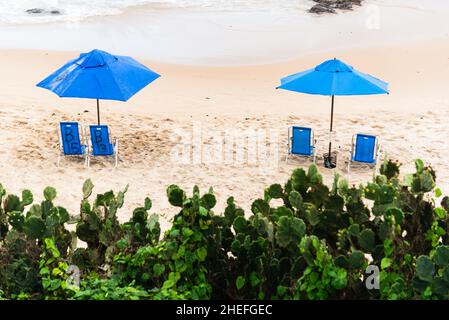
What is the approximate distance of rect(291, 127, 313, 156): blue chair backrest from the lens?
11289 mm

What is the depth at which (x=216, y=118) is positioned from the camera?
544 inches

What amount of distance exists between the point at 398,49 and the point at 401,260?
15.3 meters

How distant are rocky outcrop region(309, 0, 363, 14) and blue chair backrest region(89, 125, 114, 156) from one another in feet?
50.2

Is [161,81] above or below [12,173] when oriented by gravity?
above

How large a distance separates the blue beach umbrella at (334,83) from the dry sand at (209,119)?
1.33 meters

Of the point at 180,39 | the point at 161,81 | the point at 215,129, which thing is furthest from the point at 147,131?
the point at 180,39

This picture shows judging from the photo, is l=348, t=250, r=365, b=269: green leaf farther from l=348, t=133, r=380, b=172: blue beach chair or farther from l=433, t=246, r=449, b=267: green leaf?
l=348, t=133, r=380, b=172: blue beach chair

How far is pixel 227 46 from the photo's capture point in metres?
20.5

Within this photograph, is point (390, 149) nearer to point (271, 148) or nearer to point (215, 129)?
point (271, 148)

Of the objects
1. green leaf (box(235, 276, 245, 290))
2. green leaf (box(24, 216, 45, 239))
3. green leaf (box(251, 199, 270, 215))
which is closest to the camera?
green leaf (box(235, 276, 245, 290))

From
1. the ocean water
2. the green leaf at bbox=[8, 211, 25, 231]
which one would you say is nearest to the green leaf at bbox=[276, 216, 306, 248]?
the green leaf at bbox=[8, 211, 25, 231]

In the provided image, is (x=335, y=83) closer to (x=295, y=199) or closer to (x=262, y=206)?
(x=262, y=206)

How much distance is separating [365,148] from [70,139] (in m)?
4.85

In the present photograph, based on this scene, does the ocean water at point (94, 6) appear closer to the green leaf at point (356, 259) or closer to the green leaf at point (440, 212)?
the green leaf at point (440, 212)
